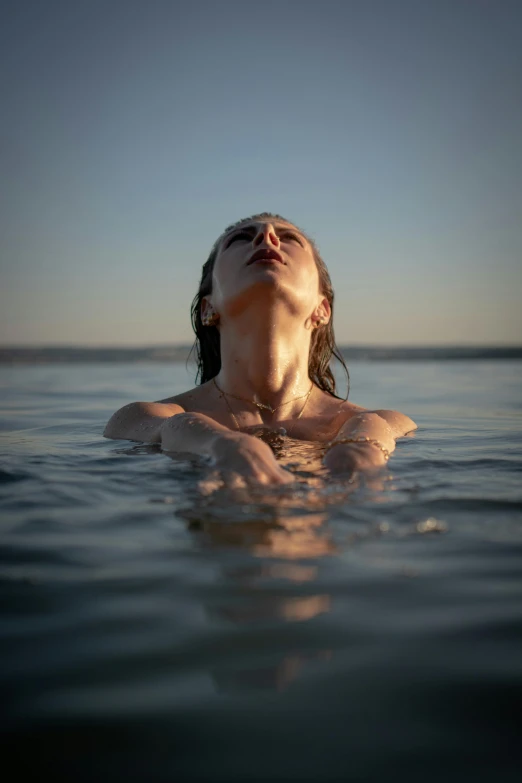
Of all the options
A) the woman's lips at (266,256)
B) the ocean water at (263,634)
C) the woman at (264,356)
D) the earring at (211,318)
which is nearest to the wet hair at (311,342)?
the woman at (264,356)

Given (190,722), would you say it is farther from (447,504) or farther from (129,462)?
(129,462)

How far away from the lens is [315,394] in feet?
13.6

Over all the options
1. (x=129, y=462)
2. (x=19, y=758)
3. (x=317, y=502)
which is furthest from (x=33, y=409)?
(x=19, y=758)

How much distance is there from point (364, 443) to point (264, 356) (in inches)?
Answer: 45.1

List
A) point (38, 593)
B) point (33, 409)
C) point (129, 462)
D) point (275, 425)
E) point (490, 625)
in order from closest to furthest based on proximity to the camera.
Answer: point (490, 625) → point (38, 593) → point (129, 462) → point (275, 425) → point (33, 409)

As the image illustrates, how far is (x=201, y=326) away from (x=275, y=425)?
3.68 ft

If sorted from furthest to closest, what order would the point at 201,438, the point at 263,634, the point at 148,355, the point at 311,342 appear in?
the point at 148,355
the point at 311,342
the point at 201,438
the point at 263,634

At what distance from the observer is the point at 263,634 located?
3.79 ft

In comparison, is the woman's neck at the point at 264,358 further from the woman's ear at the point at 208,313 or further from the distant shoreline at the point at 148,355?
the distant shoreline at the point at 148,355

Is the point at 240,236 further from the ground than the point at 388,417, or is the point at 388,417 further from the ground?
the point at 240,236

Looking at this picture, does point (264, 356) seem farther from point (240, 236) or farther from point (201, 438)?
point (201, 438)

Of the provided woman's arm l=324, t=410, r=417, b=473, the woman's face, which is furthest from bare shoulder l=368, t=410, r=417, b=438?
the woman's face

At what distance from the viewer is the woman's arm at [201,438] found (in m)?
2.32

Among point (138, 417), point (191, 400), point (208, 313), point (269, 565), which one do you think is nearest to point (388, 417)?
point (191, 400)
